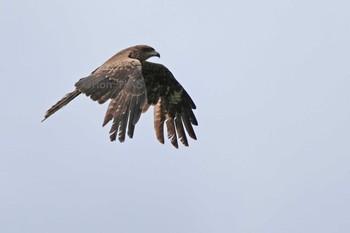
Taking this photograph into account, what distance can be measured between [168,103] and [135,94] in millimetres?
3465

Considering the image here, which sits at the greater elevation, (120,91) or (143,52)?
(143,52)

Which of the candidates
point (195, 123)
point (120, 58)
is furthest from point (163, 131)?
point (120, 58)

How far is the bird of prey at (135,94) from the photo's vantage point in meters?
18.6

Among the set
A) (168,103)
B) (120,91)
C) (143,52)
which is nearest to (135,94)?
(120,91)

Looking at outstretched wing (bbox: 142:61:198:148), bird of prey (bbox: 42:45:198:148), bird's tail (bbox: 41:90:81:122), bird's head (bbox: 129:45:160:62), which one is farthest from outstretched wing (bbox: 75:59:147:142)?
outstretched wing (bbox: 142:61:198:148)

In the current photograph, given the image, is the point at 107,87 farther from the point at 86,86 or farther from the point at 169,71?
the point at 169,71

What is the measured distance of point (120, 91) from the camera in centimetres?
1898

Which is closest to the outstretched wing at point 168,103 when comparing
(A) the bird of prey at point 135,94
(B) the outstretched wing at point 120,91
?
(A) the bird of prey at point 135,94

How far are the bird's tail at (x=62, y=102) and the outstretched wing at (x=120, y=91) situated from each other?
536mm

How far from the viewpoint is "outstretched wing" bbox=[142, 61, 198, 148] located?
21.9 m

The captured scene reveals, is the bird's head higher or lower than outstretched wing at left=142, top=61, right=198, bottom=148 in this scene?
higher

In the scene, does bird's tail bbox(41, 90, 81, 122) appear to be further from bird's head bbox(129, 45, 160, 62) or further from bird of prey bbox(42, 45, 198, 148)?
bird's head bbox(129, 45, 160, 62)

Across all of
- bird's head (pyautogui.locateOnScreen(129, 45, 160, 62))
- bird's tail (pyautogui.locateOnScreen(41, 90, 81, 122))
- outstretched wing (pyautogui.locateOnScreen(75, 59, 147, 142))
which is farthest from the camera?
bird's head (pyautogui.locateOnScreen(129, 45, 160, 62))

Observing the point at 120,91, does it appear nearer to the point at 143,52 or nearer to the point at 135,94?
the point at 135,94
